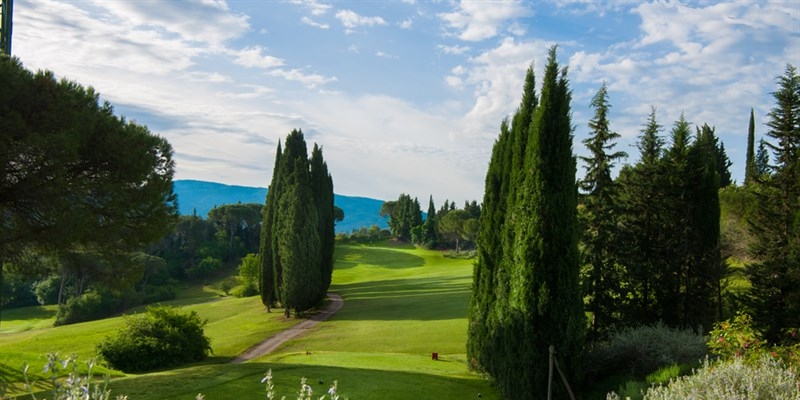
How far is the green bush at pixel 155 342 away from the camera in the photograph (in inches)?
697

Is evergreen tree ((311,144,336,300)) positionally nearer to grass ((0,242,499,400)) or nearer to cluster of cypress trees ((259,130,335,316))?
cluster of cypress trees ((259,130,335,316))

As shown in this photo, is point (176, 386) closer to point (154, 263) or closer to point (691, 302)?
point (691, 302)

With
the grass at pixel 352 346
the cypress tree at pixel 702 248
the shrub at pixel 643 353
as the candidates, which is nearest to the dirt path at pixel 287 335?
the grass at pixel 352 346

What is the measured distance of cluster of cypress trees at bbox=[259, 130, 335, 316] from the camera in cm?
3070

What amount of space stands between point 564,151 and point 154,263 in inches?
2128

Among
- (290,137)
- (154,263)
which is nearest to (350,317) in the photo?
(290,137)

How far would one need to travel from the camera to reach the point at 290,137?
35062 millimetres

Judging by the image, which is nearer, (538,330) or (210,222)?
(538,330)

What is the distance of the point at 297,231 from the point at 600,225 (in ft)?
63.6

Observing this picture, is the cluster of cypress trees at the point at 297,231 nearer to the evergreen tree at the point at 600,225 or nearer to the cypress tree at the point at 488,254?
the cypress tree at the point at 488,254

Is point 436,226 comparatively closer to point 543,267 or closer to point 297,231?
point 297,231

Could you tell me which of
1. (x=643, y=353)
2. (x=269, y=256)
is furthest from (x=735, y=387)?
(x=269, y=256)

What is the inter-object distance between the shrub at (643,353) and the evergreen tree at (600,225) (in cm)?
321

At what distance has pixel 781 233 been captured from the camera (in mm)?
14758
